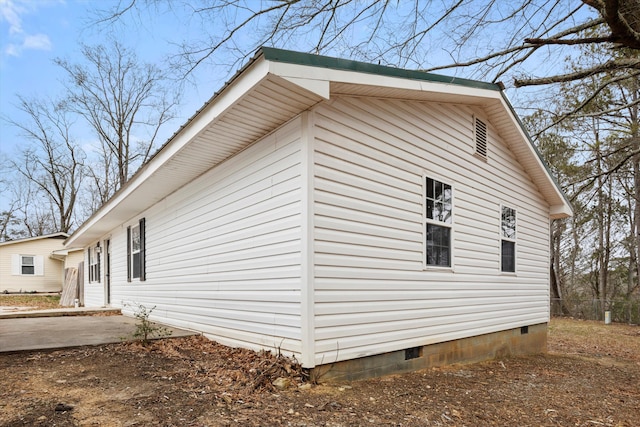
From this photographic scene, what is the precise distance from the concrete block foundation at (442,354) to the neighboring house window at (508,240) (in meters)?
1.23

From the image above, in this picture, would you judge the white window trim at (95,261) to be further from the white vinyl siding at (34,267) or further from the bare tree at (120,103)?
the white vinyl siding at (34,267)

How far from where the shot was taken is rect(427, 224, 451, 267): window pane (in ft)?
18.9

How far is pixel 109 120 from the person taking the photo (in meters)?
23.0

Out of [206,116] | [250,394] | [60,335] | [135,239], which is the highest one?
[206,116]

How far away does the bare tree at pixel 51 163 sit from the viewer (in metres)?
25.3

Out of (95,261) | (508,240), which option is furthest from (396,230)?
(95,261)

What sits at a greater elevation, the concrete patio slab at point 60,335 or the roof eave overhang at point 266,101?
the roof eave overhang at point 266,101

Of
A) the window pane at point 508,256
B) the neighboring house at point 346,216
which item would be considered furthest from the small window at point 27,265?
the window pane at point 508,256

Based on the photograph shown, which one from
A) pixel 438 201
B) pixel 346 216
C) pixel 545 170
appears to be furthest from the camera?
pixel 545 170

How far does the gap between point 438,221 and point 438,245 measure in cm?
34

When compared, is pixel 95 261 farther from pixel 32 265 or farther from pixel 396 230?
pixel 396 230

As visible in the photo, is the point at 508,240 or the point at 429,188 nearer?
the point at 429,188

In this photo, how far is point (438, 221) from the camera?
5.92m

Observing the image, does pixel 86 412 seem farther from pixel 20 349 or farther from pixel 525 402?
pixel 525 402
